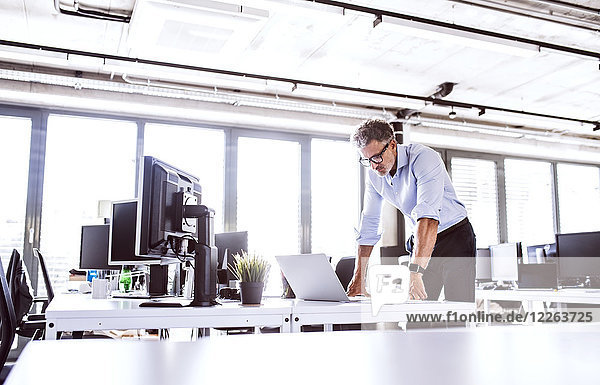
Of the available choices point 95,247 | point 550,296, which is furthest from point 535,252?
point 95,247

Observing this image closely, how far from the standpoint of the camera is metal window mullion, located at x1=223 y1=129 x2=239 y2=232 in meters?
6.88

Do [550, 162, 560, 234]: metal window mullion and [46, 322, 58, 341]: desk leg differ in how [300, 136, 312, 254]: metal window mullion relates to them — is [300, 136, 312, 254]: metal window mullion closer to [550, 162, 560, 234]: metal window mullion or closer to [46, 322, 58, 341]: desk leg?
[550, 162, 560, 234]: metal window mullion

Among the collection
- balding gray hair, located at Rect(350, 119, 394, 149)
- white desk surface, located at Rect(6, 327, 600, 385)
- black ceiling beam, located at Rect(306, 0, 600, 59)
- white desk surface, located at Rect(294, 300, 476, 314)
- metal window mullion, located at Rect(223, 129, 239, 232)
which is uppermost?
black ceiling beam, located at Rect(306, 0, 600, 59)

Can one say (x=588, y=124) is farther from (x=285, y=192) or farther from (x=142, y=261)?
(x=142, y=261)

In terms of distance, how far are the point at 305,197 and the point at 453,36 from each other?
3.38 meters

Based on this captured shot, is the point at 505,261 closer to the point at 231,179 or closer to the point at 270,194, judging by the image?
the point at 270,194

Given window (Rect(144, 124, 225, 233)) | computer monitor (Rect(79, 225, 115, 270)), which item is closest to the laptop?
computer monitor (Rect(79, 225, 115, 270))

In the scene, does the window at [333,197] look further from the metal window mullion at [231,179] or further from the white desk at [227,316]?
the white desk at [227,316]

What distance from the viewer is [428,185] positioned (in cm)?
228

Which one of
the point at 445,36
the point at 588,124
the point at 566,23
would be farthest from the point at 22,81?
the point at 588,124

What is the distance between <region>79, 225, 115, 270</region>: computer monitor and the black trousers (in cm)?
265

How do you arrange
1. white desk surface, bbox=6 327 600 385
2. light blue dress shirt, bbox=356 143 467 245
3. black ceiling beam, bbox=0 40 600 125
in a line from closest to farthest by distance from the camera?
white desk surface, bbox=6 327 600 385
light blue dress shirt, bbox=356 143 467 245
black ceiling beam, bbox=0 40 600 125

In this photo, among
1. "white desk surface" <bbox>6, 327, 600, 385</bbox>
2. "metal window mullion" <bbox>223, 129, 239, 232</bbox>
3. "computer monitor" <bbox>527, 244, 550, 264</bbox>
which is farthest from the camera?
"metal window mullion" <bbox>223, 129, 239, 232</bbox>

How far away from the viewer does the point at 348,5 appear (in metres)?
4.13
